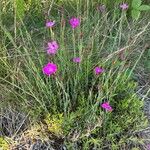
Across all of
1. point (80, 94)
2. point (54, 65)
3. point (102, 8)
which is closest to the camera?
point (54, 65)

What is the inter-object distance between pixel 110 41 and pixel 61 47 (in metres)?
0.44

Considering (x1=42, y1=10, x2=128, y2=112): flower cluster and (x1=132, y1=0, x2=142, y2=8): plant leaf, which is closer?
(x1=42, y1=10, x2=128, y2=112): flower cluster

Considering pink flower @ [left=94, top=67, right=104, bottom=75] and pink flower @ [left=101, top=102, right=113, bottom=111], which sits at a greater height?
pink flower @ [left=94, top=67, right=104, bottom=75]

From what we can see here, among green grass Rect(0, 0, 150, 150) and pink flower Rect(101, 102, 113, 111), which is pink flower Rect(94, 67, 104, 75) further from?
pink flower Rect(101, 102, 113, 111)

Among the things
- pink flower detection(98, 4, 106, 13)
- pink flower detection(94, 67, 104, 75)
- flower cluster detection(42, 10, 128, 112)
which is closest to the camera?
flower cluster detection(42, 10, 128, 112)

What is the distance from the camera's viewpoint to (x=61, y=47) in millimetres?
1881

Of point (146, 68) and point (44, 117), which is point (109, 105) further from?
point (146, 68)

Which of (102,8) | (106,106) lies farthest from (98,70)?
(102,8)

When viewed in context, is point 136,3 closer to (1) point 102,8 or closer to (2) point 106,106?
(1) point 102,8

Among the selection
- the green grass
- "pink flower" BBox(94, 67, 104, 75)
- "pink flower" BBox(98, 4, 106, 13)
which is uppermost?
"pink flower" BBox(98, 4, 106, 13)

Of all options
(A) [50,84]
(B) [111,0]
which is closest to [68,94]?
(A) [50,84]

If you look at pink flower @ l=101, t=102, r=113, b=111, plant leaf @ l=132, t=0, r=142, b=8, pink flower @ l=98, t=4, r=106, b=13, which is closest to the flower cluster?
pink flower @ l=101, t=102, r=113, b=111

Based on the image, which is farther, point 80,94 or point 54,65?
point 80,94

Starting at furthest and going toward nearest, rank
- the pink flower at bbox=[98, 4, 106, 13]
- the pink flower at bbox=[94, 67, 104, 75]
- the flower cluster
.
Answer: the pink flower at bbox=[98, 4, 106, 13]
the pink flower at bbox=[94, 67, 104, 75]
the flower cluster
